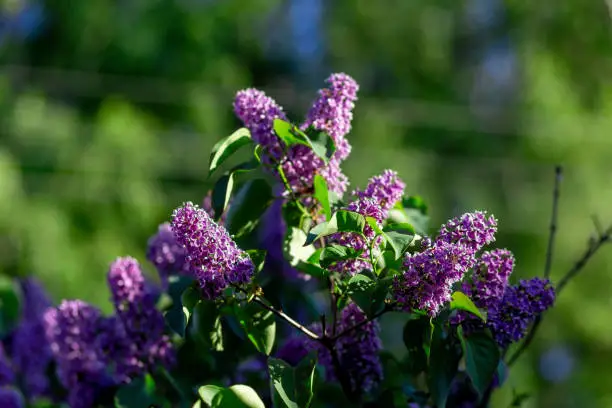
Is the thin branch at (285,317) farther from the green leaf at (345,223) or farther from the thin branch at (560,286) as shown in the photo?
the thin branch at (560,286)

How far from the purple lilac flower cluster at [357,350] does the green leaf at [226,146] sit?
187 millimetres

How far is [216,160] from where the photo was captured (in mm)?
888

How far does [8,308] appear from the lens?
1428 mm

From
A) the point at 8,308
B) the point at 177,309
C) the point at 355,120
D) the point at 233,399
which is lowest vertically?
the point at 233,399

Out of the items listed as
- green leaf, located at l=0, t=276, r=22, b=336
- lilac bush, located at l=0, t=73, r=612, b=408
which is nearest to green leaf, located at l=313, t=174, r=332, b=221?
lilac bush, located at l=0, t=73, r=612, b=408

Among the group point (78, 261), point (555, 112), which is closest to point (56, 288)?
point (78, 261)

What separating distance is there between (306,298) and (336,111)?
12.2 inches

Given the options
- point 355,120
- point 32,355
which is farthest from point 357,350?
point 355,120

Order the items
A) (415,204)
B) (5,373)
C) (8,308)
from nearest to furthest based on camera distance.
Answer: (415,204) → (5,373) → (8,308)

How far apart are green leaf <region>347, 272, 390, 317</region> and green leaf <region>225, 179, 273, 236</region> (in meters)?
0.16

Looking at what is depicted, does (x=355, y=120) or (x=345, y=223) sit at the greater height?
(x=355, y=120)

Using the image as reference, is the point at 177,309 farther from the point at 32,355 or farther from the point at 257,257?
the point at 32,355

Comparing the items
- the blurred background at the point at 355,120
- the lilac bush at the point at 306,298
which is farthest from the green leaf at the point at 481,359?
the blurred background at the point at 355,120

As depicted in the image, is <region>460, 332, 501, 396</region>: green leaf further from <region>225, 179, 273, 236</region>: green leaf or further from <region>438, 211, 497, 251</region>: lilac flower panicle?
<region>225, 179, 273, 236</region>: green leaf
